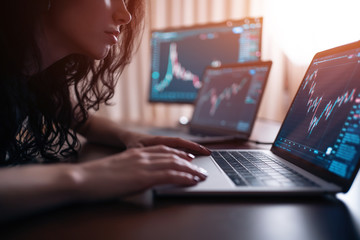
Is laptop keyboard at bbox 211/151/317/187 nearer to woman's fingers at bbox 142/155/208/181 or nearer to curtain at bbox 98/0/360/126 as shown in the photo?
woman's fingers at bbox 142/155/208/181

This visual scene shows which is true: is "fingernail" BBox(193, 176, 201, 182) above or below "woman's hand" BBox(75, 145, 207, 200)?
below

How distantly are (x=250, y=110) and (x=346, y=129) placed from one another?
52 cm

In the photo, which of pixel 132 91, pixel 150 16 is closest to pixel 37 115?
pixel 132 91

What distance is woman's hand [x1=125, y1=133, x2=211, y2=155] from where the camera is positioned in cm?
67

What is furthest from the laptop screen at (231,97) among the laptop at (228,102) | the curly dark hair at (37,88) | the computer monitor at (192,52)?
the curly dark hair at (37,88)

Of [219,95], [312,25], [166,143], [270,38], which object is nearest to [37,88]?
[166,143]

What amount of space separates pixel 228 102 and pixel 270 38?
1204mm

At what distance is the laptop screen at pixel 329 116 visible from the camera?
17.2 inches

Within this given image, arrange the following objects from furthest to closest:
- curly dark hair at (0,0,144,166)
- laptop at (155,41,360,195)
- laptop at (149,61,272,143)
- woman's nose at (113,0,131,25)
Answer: laptop at (149,61,272,143), woman's nose at (113,0,131,25), curly dark hair at (0,0,144,166), laptop at (155,41,360,195)

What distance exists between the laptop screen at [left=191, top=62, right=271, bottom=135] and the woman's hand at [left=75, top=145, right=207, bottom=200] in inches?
22.5

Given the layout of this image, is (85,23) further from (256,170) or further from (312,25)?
(312,25)

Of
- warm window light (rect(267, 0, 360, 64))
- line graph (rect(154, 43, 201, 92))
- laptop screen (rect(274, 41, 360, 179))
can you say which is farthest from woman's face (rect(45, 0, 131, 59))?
warm window light (rect(267, 0, 360, 64))

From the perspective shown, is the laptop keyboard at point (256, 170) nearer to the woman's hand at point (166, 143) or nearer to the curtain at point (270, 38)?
the woman's hand at point (166, 143)

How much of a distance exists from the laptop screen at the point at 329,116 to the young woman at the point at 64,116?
21 cm
